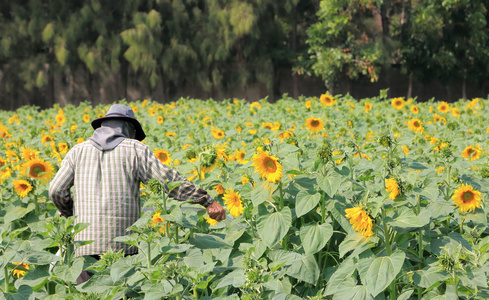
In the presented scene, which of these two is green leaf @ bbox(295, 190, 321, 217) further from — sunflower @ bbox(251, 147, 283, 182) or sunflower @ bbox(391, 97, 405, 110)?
sunflower @ bbox(391, 97, 405, 110)

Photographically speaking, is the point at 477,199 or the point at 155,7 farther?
the point at 155,7

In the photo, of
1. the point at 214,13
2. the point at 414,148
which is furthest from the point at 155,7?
the point at 414,148

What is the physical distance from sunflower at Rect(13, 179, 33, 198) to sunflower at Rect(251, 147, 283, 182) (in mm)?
1399

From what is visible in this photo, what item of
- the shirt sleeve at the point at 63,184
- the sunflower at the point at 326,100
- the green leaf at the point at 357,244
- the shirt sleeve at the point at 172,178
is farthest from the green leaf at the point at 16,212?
the sunflower at the point at 326,100

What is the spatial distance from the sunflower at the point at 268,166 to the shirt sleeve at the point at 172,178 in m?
0.45

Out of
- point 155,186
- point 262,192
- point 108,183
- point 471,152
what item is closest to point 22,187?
point 108,183

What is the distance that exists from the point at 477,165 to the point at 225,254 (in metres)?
1.88

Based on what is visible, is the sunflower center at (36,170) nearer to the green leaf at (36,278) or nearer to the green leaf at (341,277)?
the green leaf at (36,278)

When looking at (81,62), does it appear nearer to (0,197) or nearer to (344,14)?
(344,14)

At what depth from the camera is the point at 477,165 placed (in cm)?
397

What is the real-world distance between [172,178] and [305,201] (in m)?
0.76

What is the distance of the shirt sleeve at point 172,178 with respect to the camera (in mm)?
3160

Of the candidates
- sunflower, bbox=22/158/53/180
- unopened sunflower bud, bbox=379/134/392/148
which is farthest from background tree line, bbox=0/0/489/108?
unopened sunflower bud, bbox=379/134/392/148

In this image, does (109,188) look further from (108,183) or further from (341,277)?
(341,277)
